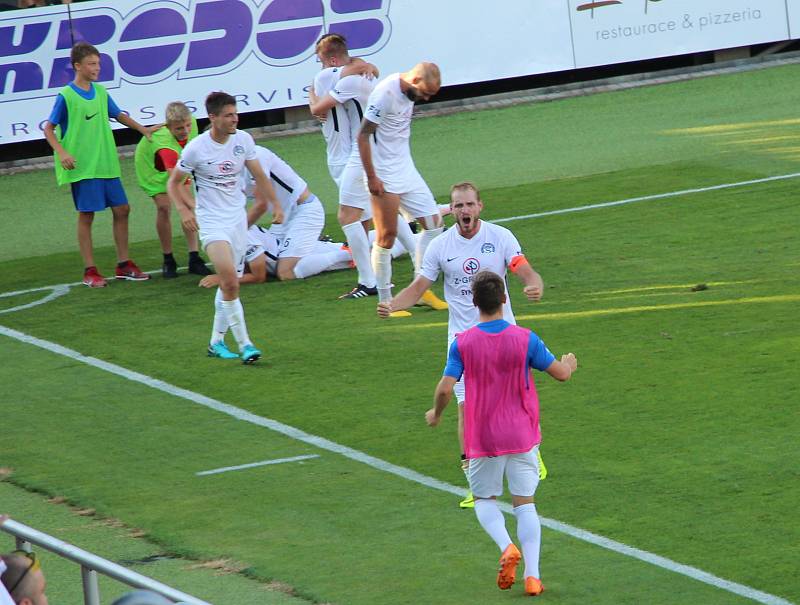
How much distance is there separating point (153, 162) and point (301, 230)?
1.68 metres

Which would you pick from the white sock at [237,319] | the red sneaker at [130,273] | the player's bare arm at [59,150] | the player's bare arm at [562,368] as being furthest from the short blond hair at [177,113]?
the player's bare arm at [562,368]

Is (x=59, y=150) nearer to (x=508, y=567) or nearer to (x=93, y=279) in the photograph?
(x=93, y=279)

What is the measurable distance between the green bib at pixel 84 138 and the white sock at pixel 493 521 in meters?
8.35

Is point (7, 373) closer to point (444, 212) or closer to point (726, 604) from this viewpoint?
point (444, 212)

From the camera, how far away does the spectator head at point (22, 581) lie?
16.6 feet

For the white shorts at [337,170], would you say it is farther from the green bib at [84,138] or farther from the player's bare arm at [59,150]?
the player's bare arm at [59,150]

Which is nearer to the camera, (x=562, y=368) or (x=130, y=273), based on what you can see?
(x=562, y=368)

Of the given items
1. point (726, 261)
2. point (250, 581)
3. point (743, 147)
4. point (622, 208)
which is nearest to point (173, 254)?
point (622, 208)

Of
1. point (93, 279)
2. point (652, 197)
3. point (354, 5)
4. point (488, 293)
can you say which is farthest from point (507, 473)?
point (354, 5)

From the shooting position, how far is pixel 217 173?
→ 38.4ft

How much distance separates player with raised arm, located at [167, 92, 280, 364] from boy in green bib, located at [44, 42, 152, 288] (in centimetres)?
306

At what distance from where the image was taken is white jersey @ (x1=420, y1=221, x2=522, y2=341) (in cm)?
862

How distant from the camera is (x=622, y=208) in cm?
1638

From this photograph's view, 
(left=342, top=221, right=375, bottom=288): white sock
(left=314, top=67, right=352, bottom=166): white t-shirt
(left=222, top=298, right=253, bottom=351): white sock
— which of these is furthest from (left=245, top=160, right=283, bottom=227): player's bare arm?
(left=314, top=67, right=352, bottom=166): white t-shirt
